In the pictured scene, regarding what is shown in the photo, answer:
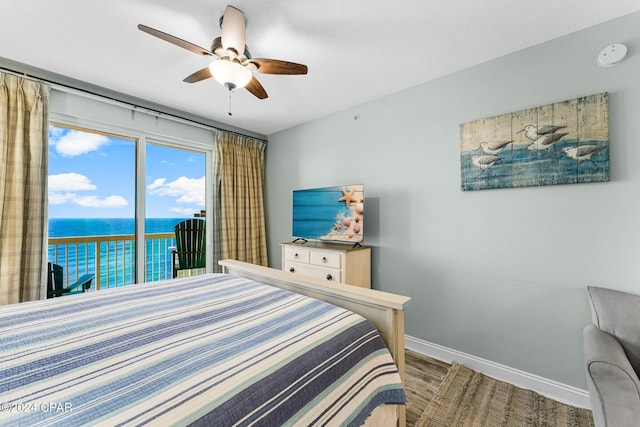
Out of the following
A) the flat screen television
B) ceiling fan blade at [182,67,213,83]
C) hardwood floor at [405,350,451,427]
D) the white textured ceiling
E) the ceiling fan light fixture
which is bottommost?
hardwood floor at [405,350,451,427]

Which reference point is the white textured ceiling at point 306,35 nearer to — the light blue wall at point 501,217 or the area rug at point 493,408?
the light blue wall at point 501,217

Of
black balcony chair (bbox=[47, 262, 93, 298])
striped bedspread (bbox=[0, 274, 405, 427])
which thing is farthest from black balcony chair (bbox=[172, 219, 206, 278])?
striped bedspread (bbox=[0, 274, 405, 427])

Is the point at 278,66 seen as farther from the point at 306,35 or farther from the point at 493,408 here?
the point at 493,408

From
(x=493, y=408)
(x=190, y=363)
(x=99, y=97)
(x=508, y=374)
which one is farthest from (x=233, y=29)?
(x=508, y=374)

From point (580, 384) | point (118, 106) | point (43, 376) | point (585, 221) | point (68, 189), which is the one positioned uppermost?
point (118, 106)

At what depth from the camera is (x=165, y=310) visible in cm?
125

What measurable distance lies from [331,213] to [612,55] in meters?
2.21

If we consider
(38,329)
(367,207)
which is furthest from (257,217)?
(38,329)

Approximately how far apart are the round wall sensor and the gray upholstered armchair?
4.42 ft

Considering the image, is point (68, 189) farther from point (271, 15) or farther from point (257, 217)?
point (271, 15)

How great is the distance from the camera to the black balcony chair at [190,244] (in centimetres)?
332

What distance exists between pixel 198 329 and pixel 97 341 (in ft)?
1.12

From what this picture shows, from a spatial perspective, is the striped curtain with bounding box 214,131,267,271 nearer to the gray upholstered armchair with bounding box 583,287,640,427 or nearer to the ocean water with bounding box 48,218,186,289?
the ocean water with bounding box 48,218,186,289

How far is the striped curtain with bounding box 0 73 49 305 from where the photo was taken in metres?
2.01
